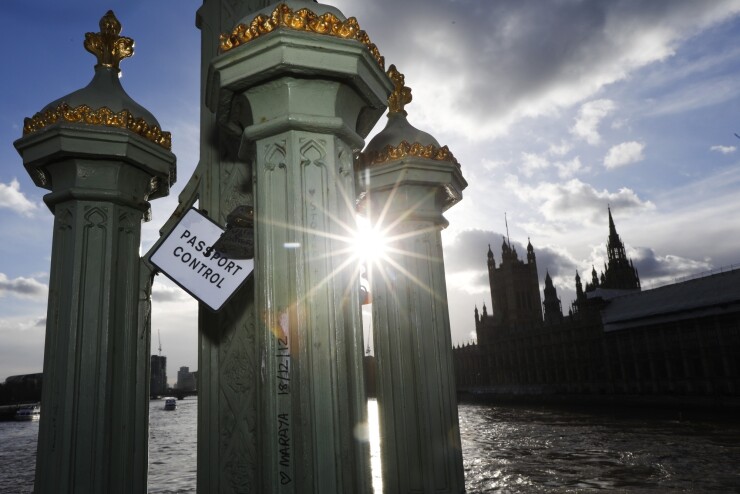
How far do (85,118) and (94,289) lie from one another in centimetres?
98

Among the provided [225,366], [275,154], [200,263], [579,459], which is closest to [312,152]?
[275,154]

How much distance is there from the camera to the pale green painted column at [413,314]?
3.51m

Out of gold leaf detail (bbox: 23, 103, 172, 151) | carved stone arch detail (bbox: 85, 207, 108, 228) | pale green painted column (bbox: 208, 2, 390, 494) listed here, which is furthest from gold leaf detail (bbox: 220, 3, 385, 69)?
carved stone arch detail (bbox: 85, 207, 108, 228)

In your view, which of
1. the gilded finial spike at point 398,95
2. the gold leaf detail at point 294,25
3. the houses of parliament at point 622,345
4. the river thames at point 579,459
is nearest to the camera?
the gold leaf detail at point 294,25

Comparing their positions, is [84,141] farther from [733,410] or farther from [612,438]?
[733,410]

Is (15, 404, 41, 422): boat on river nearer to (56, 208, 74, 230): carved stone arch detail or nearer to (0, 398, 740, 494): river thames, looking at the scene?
(0, 398, 740, 494): river thames

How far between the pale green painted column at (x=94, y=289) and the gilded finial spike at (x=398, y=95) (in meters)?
1.77

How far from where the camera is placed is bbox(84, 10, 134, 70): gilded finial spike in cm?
349

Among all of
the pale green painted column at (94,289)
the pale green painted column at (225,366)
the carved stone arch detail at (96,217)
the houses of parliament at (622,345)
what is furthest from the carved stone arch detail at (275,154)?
the houses of parliament at (622,345)

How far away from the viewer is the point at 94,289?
3029 mm

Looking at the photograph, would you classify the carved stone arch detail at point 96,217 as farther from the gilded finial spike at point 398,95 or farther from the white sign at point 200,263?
the gilded finial spike at point 398,95

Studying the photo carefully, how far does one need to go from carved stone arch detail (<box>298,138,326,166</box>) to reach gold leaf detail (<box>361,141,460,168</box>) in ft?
5.42

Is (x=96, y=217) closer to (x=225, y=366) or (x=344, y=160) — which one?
(x=225, y=366)

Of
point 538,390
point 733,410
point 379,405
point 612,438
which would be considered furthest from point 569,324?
point 379,405
